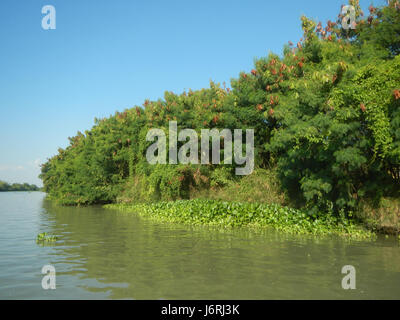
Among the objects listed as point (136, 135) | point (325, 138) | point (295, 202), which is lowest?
point (295, 202)

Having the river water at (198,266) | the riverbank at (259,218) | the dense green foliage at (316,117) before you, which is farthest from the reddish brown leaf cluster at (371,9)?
the river water at (198,266)

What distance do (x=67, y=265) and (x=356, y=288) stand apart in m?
6.33

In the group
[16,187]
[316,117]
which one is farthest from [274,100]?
[16,187]

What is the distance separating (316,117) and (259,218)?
516 centimetres

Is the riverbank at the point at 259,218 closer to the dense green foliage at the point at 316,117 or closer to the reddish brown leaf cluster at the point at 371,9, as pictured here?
the dense green foliage at the point at 316,117

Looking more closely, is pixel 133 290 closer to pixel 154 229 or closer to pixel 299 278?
pixel 299 278

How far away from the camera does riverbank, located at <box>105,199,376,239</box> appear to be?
42.4 feet

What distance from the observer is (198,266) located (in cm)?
802

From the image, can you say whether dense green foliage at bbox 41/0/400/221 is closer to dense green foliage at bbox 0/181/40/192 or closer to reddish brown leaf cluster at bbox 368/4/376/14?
reddish brown leaf cluster at bbox 368/4/376/14

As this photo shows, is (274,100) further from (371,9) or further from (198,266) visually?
(198,266)

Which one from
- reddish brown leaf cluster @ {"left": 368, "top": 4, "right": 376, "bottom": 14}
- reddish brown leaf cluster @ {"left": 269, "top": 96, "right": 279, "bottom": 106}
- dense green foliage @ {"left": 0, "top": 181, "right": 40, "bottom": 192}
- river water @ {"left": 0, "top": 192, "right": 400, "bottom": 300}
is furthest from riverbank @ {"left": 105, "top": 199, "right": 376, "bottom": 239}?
dense green foliage @ {"left": 0, "top": 181, "right": 40, "bottom": 192}

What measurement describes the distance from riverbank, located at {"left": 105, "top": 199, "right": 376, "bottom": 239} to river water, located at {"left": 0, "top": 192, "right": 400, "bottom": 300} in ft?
3.68
